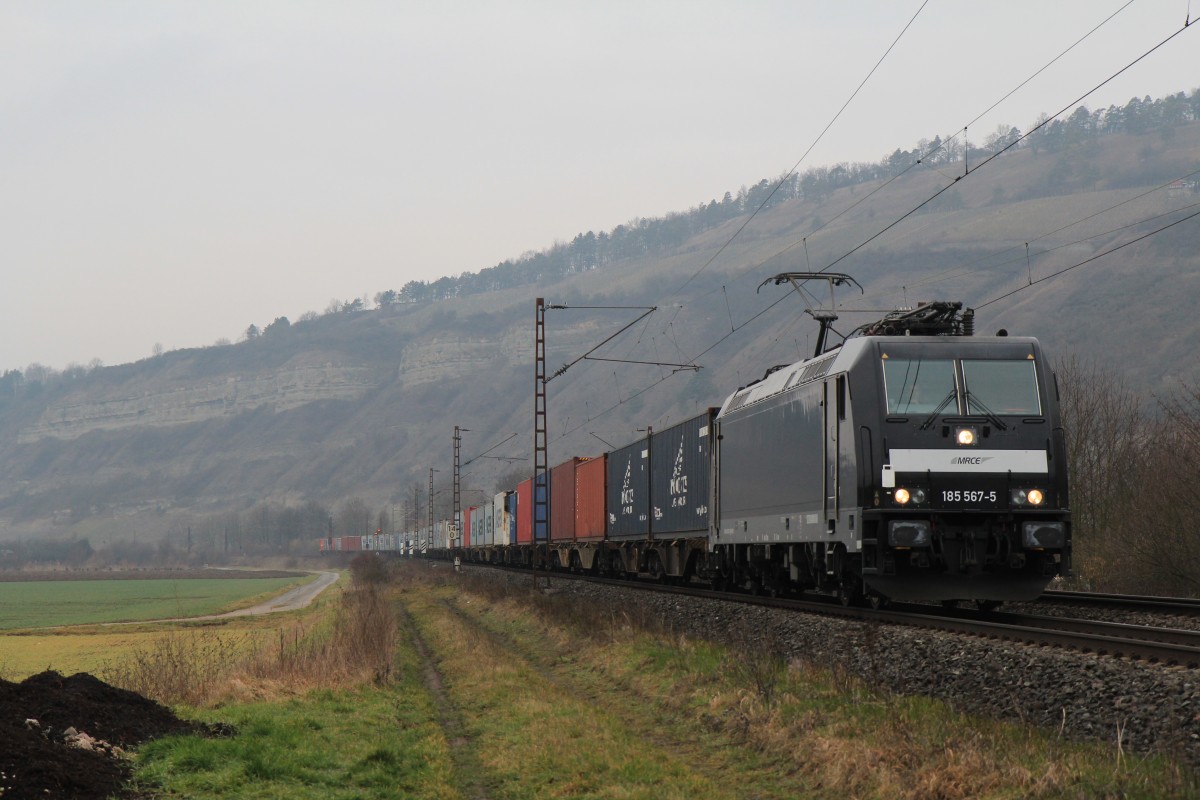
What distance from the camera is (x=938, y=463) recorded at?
17.1 m

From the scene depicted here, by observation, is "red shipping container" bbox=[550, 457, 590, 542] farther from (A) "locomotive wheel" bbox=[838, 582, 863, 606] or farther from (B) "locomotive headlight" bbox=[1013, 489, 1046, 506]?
(B) "locomotive headlight" bbox=[1013, 489, 1046, 506]

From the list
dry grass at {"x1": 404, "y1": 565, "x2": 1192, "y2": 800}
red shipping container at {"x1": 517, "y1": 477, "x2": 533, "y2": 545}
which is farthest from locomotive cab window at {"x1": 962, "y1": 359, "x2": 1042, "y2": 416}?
red shipping container at {"x1": 517, "y1": 477, "x2": 533, "y2": 545}

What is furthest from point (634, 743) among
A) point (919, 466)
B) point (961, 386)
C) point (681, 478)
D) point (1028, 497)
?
point (681, 478)

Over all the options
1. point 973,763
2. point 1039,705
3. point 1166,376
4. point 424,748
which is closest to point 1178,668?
point 1039,705

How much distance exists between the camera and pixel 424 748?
45.8ft

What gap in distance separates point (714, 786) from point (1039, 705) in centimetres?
327

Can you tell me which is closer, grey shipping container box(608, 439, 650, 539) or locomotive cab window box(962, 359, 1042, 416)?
locomotive cab window box(962, 359, 1042, 416)

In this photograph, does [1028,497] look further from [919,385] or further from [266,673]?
[266,673]

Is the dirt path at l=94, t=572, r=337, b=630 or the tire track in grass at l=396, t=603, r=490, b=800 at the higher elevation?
the tire track in grass at l=396, t=603, r=490, b=800

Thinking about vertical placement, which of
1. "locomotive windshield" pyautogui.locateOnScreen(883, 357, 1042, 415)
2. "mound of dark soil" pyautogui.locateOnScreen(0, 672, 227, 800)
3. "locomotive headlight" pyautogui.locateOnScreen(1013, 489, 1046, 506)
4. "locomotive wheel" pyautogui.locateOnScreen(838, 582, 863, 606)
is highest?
"locomotive windshield" pyautogui.locateOnScreen(883, 357, 1042, 415)

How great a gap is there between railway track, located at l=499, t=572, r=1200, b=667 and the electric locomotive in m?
0.54

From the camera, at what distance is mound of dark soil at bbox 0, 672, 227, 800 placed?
30.0ft

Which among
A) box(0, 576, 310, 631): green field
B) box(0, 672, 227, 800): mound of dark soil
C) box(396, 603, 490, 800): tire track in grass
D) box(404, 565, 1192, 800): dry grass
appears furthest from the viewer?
box(0, 576, 310, 631): green field

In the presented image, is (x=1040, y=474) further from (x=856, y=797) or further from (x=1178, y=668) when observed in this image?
(x=856, y=797)
